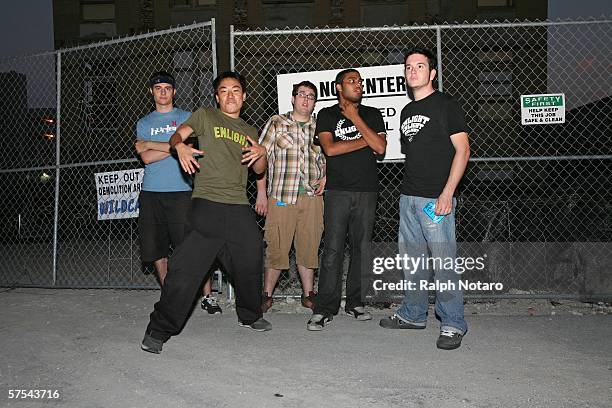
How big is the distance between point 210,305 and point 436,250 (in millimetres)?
2425

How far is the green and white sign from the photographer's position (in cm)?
604

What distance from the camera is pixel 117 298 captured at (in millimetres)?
6879

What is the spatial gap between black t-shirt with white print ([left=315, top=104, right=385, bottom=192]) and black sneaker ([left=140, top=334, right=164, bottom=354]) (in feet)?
6.77

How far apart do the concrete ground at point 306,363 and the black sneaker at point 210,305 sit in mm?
82

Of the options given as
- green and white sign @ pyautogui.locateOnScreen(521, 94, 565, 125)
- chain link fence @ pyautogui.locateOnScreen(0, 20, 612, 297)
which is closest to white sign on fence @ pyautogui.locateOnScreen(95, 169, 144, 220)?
chain link fence @ pyautogui.locateOnScreen(0, 20, 612, 297)

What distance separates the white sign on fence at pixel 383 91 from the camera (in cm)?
621

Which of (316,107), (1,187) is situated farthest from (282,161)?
(1,187)

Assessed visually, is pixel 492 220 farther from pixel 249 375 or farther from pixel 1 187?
pixel 1 187

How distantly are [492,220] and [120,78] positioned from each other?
17370mm

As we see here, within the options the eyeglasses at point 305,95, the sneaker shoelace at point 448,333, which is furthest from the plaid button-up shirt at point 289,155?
the sneaker shoelace at point 448,333

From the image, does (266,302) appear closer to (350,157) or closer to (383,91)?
(350,157)

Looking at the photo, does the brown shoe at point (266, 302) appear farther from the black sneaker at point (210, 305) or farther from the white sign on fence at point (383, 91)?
the white sign on fence at point (383, 91)

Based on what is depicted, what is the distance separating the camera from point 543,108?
6078 mm

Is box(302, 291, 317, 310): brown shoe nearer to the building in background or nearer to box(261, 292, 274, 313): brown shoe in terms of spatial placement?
box(261, 292, 274, 313): brown shoe
